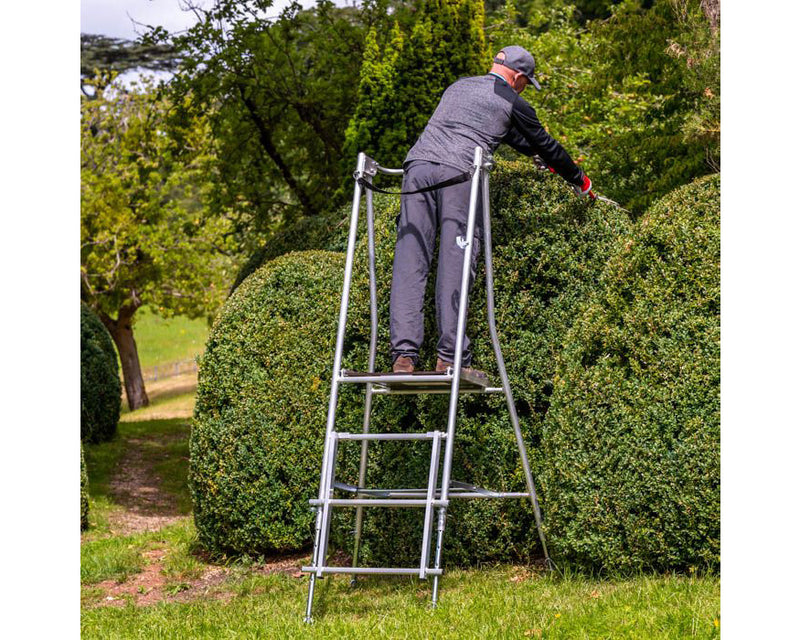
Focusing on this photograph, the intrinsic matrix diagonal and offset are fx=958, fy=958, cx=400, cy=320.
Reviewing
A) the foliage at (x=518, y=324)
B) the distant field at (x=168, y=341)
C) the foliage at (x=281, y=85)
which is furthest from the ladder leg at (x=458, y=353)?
the distant field at (x=168, y=341)

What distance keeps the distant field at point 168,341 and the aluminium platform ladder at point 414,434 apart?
34.5m

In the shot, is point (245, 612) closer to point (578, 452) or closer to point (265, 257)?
point (578, 452)

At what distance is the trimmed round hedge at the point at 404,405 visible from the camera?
20.5 feet

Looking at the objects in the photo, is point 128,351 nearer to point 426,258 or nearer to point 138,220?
point 138,220

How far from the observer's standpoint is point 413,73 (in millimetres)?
11117

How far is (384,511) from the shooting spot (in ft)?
21.6

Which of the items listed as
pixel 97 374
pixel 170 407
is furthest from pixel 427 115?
pixel 170 407

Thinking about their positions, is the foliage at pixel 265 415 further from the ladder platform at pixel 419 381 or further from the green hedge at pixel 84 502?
the green hedge at pixel 84 502

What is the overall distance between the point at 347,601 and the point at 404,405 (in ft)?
4.64

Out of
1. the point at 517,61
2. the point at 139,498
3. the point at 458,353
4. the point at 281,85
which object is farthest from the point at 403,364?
the point at 281,85

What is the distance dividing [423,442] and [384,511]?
562 mm

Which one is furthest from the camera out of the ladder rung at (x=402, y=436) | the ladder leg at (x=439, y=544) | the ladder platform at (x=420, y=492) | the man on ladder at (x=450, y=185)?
the man on ladder at (x=450, y=185)

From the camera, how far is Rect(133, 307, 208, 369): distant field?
4119 cm

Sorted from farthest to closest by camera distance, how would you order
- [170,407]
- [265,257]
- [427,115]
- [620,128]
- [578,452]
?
[170,407] < [620,128] < [265,257] < [427,115] < [578,452]
